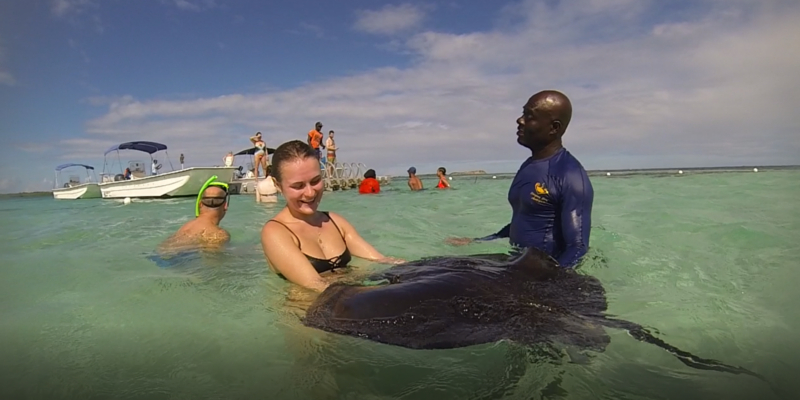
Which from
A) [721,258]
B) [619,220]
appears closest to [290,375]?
[721,258]

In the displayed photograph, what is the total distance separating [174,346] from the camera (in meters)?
2.69

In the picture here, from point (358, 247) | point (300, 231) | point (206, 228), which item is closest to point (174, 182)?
point (206, 228)

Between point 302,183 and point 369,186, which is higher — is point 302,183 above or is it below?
above

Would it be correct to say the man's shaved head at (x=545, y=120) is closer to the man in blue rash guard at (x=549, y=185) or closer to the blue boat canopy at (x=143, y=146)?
the man in blue rash guard at (x=549, y=185)

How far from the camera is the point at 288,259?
3.15 meters

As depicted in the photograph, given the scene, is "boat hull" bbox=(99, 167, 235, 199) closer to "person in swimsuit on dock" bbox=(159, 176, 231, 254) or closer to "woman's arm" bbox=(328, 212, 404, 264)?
"person in swimsuit on dock" bbox=(159, 176, 231, 254)

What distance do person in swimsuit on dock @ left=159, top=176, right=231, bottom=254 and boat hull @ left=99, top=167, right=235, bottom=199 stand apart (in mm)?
15384

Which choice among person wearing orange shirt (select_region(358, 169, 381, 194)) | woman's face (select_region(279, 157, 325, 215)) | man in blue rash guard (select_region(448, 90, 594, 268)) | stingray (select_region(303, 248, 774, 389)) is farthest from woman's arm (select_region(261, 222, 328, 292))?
person wearing orange shirt (select_region(358, 169, 381, 194))

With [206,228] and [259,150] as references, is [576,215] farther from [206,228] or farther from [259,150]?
[259,150]

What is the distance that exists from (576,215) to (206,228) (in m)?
4.43

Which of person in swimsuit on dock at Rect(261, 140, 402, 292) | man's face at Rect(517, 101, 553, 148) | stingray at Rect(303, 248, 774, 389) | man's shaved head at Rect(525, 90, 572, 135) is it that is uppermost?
man's shaved head at Rect(525, 90, 572, 135)

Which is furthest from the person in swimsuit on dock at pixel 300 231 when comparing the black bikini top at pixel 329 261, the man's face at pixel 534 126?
the man's face at pixel 534 126

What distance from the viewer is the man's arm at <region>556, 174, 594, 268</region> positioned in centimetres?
354

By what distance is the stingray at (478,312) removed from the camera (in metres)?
2.14
